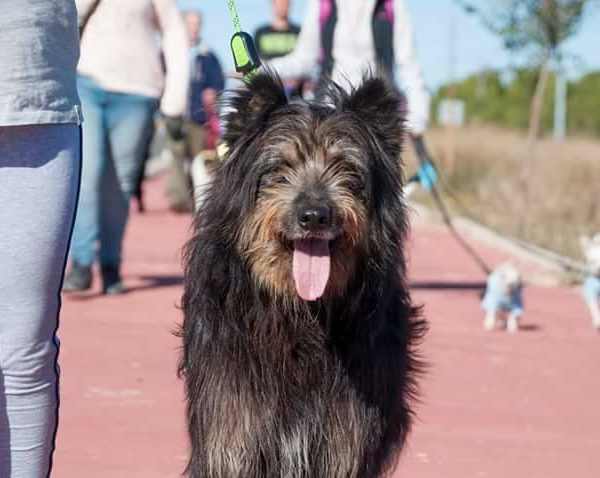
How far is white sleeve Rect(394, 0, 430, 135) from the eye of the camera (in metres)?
10.1

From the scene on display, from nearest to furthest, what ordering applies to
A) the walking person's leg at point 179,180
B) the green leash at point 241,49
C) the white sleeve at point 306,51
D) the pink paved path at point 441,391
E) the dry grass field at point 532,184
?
the green leash at point 241,49, the pink paved path at point 441,391, the white sleeve at point 306,51, the dry grass field at point 532,184, the walking person's leg at point 179,180

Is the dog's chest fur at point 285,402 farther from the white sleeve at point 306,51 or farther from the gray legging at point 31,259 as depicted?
→ the white sleeve at point 306,51

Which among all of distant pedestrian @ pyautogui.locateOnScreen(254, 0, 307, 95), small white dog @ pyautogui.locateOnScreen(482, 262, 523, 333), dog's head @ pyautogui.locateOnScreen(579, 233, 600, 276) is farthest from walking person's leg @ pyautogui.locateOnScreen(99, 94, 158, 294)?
distant pedestrian @ pyautogui.locateOnScreen(254, 0, 307, 95)

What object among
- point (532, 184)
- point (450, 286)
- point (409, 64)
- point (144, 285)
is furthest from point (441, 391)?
point (532, 184)

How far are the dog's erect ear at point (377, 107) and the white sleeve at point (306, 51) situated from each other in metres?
4.75

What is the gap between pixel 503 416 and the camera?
750cm

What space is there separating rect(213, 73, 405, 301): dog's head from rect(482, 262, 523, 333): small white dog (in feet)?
17.6

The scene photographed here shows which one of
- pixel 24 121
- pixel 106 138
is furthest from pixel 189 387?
pixel 106 138

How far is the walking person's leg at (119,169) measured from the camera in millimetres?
10266

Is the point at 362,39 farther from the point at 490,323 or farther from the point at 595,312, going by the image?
the point at 595,312

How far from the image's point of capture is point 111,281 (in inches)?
436

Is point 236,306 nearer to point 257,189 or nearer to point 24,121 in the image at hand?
point 257,189

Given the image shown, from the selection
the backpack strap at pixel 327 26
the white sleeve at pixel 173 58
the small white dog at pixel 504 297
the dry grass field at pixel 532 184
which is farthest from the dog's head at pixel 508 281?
the dry grass field at pixel 532 184

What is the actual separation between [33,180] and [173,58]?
230 inches
